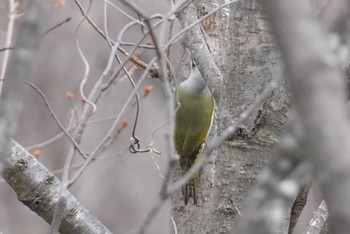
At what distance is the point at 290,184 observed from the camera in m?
0.60

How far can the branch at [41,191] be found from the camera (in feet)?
5.03

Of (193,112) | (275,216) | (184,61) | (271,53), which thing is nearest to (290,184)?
(275,216)

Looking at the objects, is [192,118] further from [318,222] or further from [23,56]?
[23,56]

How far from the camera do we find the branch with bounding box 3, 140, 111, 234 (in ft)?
5.03

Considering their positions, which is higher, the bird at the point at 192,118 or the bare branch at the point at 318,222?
the bird at the point at 192,118

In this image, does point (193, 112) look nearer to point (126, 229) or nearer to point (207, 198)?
point (207, 198)

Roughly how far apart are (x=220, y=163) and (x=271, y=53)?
27cm

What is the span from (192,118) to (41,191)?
49.6 inches

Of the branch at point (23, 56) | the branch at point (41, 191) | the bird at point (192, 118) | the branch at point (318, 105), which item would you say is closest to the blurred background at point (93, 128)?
the bird at point (192, 118)

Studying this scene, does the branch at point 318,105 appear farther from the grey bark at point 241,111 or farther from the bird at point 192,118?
the bird at point 192,118

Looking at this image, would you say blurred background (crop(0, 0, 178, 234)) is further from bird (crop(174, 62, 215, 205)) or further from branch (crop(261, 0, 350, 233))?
branch (crop(261, 0, 350, 233))

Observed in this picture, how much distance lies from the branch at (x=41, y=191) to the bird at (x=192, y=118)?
37.7 inches

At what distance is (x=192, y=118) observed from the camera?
2762mm

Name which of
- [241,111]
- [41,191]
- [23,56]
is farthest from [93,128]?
[23,56]
